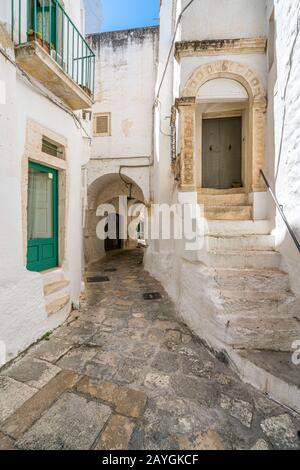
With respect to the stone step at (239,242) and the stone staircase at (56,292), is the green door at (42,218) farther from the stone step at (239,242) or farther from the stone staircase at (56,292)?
the stone step at (239,242)

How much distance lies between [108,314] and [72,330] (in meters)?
0.79

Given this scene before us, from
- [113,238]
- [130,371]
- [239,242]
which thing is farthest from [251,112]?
[113,238]

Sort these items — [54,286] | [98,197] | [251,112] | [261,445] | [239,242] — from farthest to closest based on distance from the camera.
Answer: [98,197]
[251,112]
[54,286]
[239,242]
[261,445]

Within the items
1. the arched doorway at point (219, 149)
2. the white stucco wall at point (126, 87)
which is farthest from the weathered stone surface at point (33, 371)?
the white stucco wall at point (126, 87)

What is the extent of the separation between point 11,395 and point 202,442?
1912 mm

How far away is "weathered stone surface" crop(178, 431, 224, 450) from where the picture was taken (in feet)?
5.83

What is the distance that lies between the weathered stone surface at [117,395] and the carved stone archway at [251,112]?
3.41 meters

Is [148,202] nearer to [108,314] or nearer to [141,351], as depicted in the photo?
[108,314]

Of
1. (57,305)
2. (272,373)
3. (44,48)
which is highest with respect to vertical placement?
(44,48)

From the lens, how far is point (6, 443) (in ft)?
5.89

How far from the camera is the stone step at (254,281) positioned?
3.17m

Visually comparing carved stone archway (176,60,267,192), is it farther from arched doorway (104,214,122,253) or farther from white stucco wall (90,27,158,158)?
arched doorway (104,214,122,253)

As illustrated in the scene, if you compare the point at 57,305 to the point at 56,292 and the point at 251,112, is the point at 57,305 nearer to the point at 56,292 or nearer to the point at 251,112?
the point at 56,292
